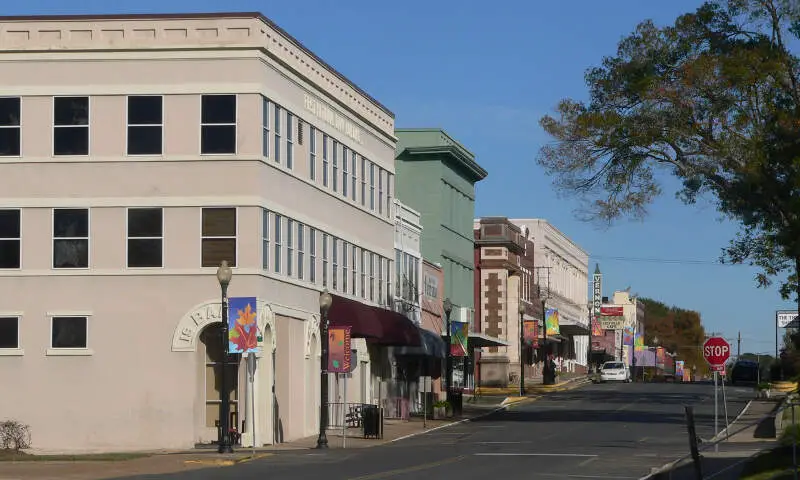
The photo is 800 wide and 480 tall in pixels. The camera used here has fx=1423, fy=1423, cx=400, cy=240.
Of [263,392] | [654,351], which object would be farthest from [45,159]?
[654,351]

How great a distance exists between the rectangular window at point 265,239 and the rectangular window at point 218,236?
842mm

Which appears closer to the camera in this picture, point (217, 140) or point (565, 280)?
point (217, 140)

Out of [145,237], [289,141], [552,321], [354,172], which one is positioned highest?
[289,141]

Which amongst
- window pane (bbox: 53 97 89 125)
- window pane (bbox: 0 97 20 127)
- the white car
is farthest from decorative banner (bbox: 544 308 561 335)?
window pane (bbox: 0 97 20 127)

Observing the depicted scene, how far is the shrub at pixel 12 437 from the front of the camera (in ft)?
133

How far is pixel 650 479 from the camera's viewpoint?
27.3 meters

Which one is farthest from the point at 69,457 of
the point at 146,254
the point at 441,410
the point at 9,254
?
the point at 441,410

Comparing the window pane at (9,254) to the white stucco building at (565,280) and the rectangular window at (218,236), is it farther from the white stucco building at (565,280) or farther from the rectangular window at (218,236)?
the white stucco building at (565,280)

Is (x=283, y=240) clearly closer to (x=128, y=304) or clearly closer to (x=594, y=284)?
(x=128, y=304)

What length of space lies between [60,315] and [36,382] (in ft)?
6.89

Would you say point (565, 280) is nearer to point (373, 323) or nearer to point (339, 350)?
point (373, 323)

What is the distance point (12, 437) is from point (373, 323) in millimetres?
14275

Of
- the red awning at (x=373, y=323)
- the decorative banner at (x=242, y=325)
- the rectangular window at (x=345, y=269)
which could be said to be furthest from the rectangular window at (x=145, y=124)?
the rectangular window at (x=345, y=269)

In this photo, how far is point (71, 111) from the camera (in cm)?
4294
